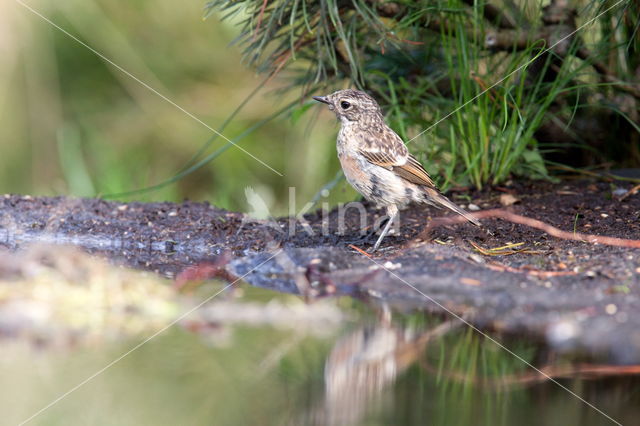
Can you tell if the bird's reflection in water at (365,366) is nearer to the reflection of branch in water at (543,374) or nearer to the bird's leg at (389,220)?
the reflection of branch in water at (543,374)

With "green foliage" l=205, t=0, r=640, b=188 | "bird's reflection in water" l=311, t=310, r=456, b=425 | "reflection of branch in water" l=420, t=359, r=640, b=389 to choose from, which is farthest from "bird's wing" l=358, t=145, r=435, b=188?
"reflection of branch in water" l=420, t=359, r=640, b=389

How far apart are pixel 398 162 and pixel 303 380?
9.17 feet

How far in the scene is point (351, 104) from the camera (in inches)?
190

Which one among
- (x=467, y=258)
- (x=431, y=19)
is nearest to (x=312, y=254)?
(x=467, y=258)

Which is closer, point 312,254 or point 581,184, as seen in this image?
point 312,254

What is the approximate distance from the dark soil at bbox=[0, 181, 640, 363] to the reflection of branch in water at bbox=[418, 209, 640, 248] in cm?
4

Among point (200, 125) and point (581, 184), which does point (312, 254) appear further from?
point (200, 125)

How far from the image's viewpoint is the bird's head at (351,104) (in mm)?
4801

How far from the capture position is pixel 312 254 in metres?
3.42

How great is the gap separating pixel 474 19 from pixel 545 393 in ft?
10.3

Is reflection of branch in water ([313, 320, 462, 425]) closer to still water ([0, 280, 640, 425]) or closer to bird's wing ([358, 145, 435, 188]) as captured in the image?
still water ([0, 280, 640, 425])

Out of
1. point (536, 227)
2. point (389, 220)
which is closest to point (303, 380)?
point (536, 227)

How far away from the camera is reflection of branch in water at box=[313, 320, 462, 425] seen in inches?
75.7

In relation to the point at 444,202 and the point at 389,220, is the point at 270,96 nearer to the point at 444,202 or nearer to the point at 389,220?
the point at 389,220
